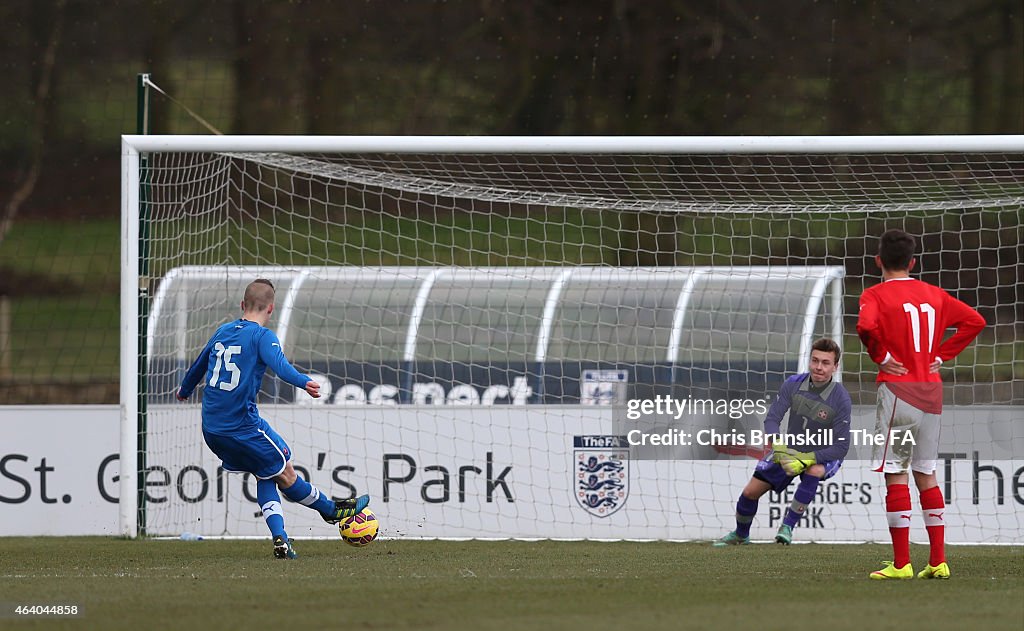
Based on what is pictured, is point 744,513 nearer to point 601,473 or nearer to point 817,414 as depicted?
point 817,414

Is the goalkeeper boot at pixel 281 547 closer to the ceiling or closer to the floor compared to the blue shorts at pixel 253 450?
closer to the floor

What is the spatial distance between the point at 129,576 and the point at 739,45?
1243 centimetres

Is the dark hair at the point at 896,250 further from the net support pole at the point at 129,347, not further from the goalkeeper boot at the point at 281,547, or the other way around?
the net support pole at the point at 129,347

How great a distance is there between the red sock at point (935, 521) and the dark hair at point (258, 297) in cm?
304

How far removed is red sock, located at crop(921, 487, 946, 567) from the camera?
5293mm

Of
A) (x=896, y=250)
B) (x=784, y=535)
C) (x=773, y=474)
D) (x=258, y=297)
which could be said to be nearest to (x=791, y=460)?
(x=773, y=474)

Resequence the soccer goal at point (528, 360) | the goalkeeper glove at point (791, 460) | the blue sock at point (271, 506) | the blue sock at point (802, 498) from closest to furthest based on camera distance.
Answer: the blue sock at point (271, 506), the goalkeeper glove at point (791, 460), the blue sock at point (802, 498), the soccer goal at point (528, 360)

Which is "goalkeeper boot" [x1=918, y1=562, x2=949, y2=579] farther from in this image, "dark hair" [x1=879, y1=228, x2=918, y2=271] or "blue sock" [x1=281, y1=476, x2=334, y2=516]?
"blue sock" [x1=281, y1=476, x2=334, y2=516]

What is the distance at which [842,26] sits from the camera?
52.2ft

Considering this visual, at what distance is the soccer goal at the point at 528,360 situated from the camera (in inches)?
299

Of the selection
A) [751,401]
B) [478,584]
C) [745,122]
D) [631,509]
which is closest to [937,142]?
[751,401]

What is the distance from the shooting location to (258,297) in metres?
6.12

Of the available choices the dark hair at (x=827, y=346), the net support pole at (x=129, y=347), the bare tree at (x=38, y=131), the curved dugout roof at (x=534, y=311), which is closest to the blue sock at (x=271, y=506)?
the net support pole at (x=129, y=347)

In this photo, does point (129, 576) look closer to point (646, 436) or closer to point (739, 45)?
point (646, 436)
